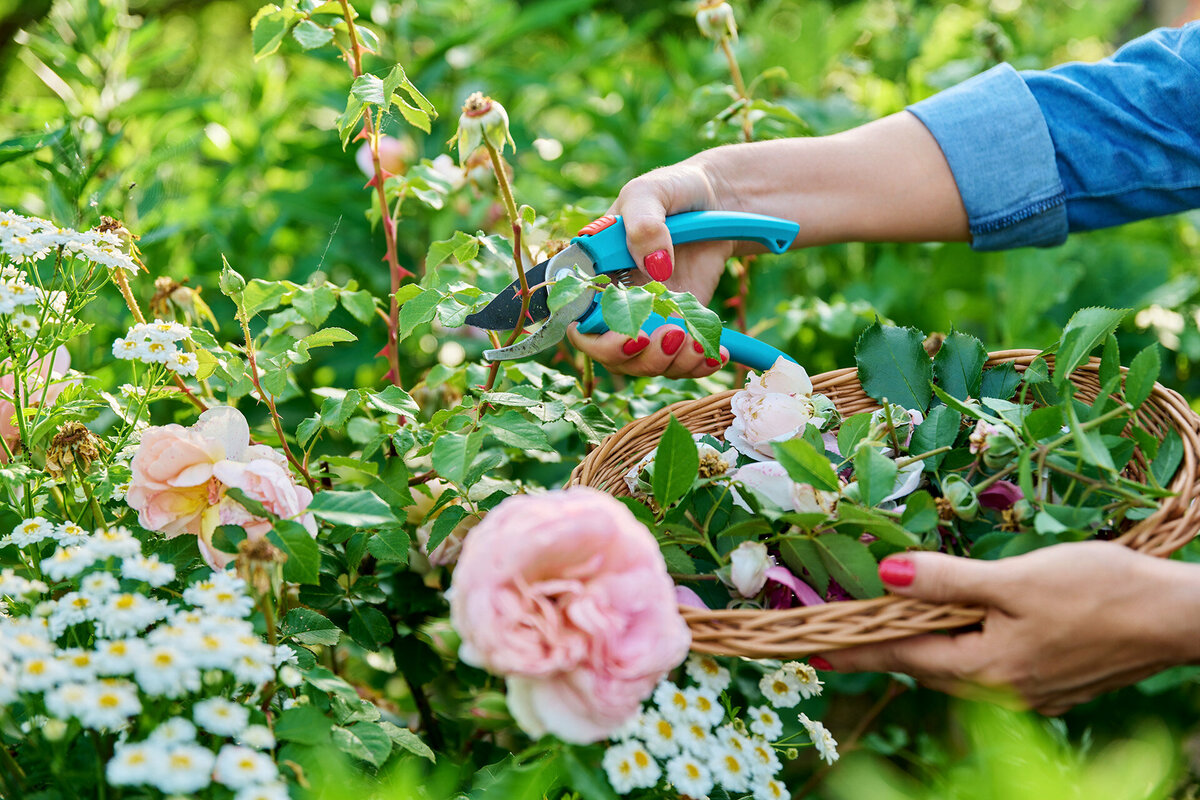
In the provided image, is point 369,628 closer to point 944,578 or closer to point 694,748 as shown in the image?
point 694,748

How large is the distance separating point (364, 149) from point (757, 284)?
781mm

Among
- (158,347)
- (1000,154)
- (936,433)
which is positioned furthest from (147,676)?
(1000,154)

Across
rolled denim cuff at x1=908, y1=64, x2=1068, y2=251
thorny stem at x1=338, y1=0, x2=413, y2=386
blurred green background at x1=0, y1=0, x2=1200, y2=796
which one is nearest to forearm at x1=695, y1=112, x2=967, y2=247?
rolled denim cuff at x1=908, y1=64, x2=1068, y2=251

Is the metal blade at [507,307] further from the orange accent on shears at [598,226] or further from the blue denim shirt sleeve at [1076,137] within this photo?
the blue denim shirt sleeve at [1076,137]

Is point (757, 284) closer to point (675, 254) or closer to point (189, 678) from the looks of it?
point (675, 254)

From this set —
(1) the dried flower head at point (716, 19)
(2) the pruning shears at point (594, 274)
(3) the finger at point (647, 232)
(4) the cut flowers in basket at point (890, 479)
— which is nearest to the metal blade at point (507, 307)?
(2) the pruning shears at point (594, 274)

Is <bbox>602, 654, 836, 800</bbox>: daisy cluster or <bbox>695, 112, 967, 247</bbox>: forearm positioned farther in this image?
<bbox>695, 112, 967, 247</bbox>: forearm

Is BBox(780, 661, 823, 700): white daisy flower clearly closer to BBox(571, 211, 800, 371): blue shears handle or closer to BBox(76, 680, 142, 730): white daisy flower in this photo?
BBox(571, 211, 800, 371): blue shears handle

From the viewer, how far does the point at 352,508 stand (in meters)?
0.73

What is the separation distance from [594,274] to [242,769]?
1.95 ft

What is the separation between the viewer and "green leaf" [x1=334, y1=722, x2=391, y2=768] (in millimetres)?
690

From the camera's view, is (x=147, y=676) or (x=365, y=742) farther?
(x=365, y=742)

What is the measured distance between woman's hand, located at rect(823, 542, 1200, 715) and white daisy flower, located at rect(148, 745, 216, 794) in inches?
17.9

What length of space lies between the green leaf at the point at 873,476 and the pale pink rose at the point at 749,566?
0.09 m
